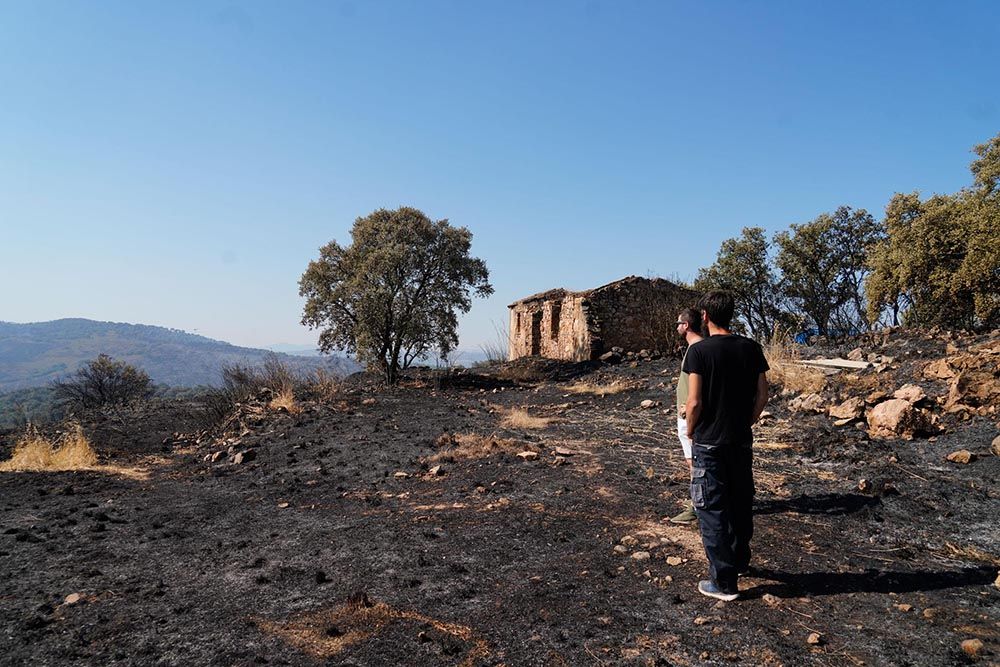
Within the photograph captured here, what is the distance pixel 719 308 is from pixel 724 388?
49cm

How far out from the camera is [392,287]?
1644 cm

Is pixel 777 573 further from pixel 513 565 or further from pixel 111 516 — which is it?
pixel 111 516

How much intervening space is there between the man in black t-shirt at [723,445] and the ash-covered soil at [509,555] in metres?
0.27

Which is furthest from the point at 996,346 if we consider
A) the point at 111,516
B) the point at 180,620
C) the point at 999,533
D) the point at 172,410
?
the point at 172,410

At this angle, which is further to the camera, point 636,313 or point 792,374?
point 636,313

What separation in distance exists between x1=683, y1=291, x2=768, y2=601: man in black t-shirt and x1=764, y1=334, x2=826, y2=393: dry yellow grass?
596 cm

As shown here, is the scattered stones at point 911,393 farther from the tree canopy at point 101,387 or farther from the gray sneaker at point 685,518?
the tree canopy at point 101,387

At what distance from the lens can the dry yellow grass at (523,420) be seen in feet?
31.0

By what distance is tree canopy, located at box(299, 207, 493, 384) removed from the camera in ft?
53.7

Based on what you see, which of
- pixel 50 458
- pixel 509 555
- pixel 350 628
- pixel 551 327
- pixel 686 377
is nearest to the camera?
pixel 350 628

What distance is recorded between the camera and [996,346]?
7.32 m

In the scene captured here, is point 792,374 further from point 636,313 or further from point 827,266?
point 827,266

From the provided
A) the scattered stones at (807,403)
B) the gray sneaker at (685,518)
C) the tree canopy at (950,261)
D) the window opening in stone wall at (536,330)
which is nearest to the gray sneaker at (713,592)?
the gray sneaker at (685,518)

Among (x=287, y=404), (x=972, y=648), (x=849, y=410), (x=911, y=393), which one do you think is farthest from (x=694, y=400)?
(x=287, y=404)
